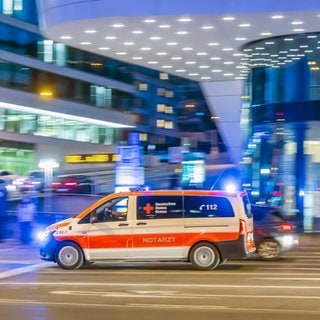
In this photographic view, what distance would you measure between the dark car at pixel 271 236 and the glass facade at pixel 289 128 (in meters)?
11.3

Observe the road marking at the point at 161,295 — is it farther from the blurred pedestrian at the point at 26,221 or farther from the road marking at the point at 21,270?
the blurred pedestrian at the point at 26,221

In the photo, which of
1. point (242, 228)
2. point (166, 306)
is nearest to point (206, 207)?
point (242, 228)

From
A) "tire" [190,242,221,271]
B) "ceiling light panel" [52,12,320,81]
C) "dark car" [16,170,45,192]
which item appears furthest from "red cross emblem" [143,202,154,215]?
"dark car" [16,170,45,192]

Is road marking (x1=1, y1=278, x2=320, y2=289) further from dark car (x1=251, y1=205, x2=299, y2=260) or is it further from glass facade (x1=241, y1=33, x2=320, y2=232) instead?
glass facade (x1=241, y1=33, x2=320, y2=232)

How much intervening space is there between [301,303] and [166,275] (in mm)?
5026

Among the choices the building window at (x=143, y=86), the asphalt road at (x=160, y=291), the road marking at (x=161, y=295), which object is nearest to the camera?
the asphalt road at (x=160, y=291)

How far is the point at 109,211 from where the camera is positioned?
18.1 metres

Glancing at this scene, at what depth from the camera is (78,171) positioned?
175 feet

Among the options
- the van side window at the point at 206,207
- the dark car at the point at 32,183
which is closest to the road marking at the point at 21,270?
the van side window at the point at 206,207

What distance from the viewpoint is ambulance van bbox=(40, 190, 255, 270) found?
17781 mm

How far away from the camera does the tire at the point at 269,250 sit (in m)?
21.0

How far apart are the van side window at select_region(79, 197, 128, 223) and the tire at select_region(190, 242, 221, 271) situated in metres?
1.78

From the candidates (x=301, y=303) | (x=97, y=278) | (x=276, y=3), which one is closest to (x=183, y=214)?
(x=97, y=278)

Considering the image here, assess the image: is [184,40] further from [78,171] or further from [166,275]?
[78,171]
